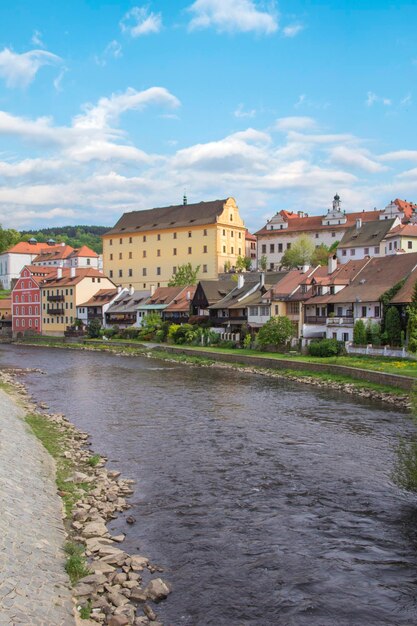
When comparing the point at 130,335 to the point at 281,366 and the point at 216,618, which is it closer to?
the point at 281,366

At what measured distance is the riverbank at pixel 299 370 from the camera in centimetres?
3155

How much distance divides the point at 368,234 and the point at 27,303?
5269cm

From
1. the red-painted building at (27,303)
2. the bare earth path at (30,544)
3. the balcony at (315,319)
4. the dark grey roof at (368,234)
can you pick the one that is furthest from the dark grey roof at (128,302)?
the bare earth path at (30,544)

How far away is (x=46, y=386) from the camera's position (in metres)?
37.6

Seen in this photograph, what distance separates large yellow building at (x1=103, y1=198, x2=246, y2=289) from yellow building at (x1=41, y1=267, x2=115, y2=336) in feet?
31.5

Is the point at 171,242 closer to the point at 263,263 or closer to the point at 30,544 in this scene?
the point at 263,263

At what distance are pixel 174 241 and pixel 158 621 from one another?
85789 millimetres

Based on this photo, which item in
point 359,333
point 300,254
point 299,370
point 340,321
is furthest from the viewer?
point 300,254

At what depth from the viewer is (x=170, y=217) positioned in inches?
3804

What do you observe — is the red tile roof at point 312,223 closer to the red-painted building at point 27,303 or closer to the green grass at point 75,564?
the red-painted building at point 27,303

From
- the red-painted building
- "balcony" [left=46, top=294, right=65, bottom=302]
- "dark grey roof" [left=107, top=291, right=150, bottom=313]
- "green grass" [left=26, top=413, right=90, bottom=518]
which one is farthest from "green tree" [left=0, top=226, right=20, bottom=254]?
"green grass" [left=26, top=413, right=90, bottom=518]

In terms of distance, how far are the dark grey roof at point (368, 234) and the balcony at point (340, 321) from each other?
28120 millimetres

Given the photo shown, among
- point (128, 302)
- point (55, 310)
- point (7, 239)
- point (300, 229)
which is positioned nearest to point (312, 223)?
point (300, 229)

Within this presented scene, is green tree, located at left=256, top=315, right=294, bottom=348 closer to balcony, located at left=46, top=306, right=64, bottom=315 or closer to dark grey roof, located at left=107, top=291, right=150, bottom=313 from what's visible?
dark grey roof, located at left=107, top=291, right=150, bottom=313
